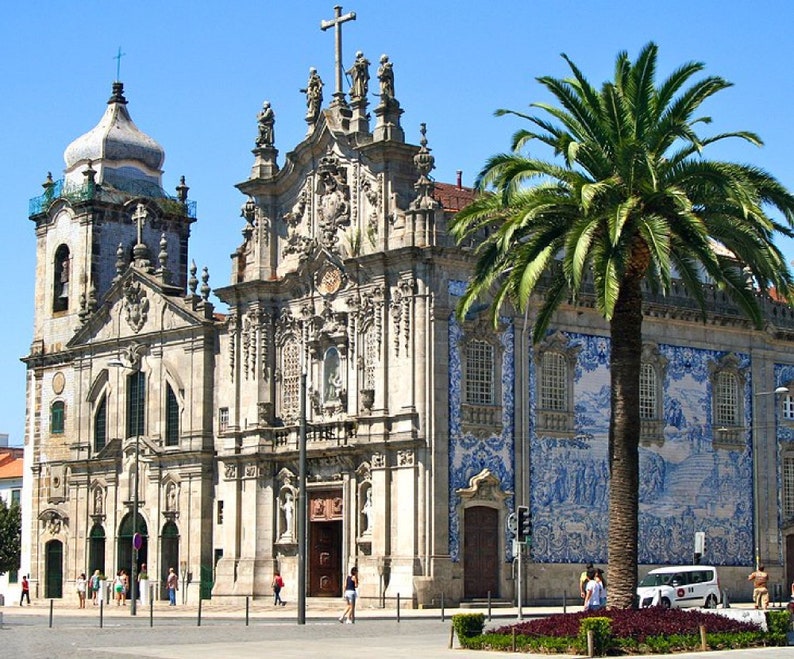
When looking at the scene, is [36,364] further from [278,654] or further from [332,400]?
[278,654]

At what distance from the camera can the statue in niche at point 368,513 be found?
54.4 meters

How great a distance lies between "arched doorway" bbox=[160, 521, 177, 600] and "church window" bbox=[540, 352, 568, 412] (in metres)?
17.5

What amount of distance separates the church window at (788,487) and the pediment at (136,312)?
24.1 meters

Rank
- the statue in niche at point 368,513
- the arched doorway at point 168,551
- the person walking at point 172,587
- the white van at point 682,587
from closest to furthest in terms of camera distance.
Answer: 1. the white van at point 682,587
2. the statue in niche at point 368,513
3. the person walking at point 172,587
4. the arched doorway at point 168,551

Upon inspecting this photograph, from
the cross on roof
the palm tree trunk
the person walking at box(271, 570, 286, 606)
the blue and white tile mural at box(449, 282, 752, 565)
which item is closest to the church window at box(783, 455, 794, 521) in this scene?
the blue and white tile mural at box(449, 282, 752, 565)

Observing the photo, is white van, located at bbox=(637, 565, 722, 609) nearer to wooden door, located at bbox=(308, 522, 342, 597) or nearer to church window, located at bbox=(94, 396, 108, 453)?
wooden door, located at bbox=(308, 522, 342, 597)

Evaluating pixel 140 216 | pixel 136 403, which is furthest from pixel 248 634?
pixel 140 216

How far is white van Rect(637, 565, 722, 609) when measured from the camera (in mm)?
48156

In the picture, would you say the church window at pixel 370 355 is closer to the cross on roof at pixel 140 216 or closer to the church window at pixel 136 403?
the church window at pixel 136 403

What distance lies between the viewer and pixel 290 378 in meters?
59.2

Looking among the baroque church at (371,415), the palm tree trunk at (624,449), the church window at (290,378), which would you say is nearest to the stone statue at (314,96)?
the baroque church at (371,415)

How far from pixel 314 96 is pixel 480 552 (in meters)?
18.3

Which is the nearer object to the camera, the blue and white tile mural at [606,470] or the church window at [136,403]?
the blue and white tile mural at [606,470]

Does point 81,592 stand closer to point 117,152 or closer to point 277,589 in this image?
point 277,589
